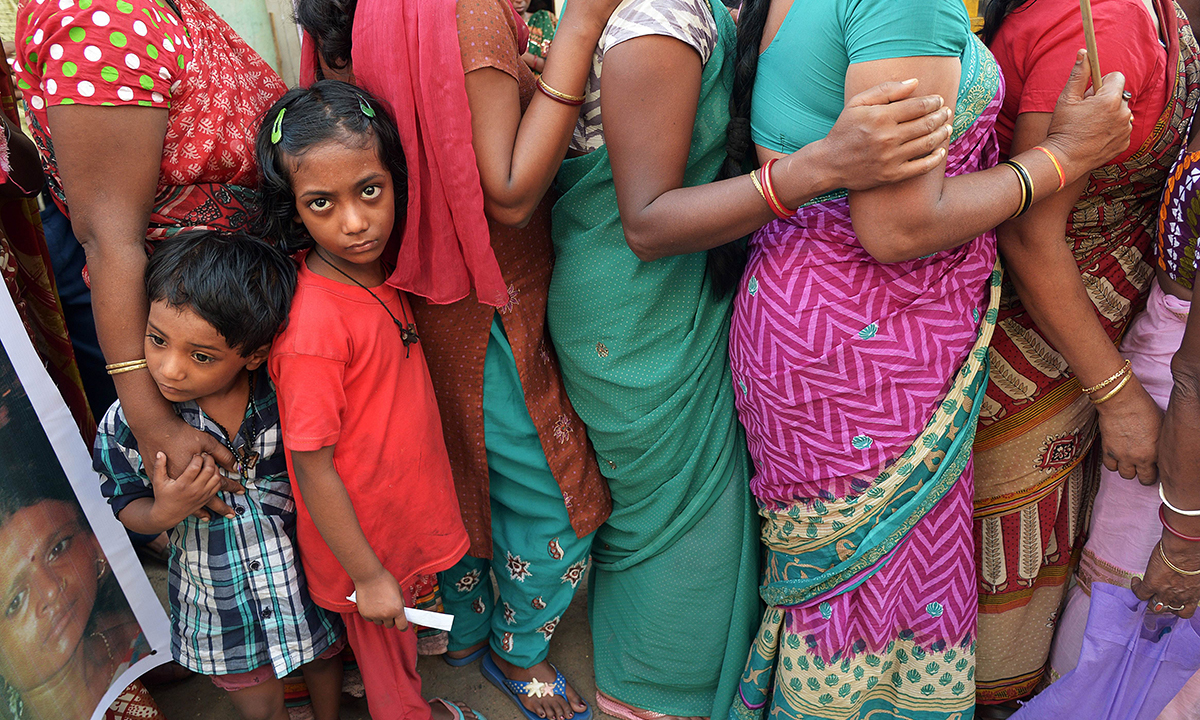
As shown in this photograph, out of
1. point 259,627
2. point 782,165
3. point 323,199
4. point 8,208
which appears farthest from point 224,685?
point 782,165

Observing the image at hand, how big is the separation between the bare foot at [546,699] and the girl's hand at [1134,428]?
1.56m

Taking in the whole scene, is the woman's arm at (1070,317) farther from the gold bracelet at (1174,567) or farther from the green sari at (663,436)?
the green sari at (663,436)

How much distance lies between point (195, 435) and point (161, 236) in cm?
43

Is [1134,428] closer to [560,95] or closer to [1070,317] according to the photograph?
[1070,317]

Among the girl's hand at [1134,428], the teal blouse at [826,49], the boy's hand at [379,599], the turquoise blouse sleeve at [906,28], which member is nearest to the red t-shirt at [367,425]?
the boy's hand at [379,599]

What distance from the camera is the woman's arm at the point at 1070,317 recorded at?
65.1 inches

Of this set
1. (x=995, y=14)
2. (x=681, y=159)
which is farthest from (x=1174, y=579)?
(x=681, y=159)

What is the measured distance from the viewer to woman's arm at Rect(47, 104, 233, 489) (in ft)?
4.93

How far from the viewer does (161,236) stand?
1.68 meters

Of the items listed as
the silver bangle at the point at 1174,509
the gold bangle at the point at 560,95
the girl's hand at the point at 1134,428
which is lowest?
the silver bangle at the point at 1174,509

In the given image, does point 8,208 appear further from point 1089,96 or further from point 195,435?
point 1089,96

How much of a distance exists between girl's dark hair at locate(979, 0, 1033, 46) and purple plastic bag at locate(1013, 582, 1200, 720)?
131 cm

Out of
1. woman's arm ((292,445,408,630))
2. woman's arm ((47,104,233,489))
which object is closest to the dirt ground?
woman's arm ((292,445,408,630))

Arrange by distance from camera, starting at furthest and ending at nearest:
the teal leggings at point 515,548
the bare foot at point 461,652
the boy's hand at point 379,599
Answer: the bare foot at point 461,652, the teal leggings at point 515,548, the boy's hand at point 379,599
